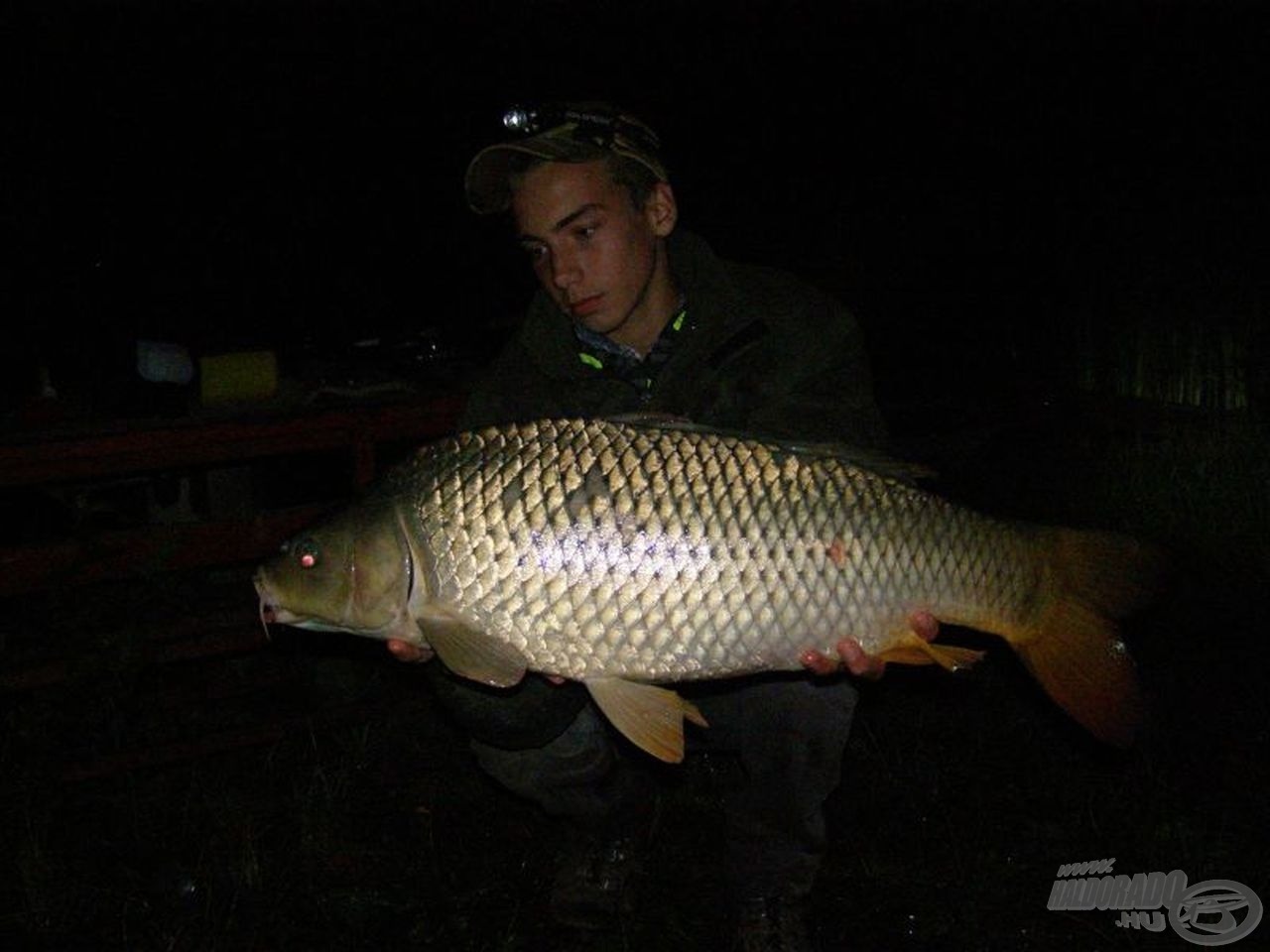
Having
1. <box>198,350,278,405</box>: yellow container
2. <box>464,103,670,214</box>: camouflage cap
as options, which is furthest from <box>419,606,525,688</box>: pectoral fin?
<box>198,350,278,405</box>: yellow container

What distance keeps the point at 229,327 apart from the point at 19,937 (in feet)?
18.4

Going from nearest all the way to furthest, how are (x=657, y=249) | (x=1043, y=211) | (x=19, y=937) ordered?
(x=19, y=937), (x=657, y=249), (x=1043, y=211)

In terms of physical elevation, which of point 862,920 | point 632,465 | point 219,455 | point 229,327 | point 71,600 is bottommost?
point 229,327

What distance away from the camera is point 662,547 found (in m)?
1.54

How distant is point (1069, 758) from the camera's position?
7.96 ft

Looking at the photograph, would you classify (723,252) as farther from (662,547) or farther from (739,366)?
(662,547)

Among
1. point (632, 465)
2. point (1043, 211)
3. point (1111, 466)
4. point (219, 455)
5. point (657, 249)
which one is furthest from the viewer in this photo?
point (1043, 211)

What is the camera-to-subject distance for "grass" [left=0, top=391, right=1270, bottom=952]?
203 cm

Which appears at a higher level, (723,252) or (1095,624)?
(1095,624)

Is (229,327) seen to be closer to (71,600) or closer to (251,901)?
(71,600)

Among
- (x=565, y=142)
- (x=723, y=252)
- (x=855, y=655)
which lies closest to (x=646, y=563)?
(x=855, y=655)

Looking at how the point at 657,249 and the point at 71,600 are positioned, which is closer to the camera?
the point at 657,249

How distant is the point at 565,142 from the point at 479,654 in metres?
1.04

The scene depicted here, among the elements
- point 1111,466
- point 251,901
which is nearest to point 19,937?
point 251,901
